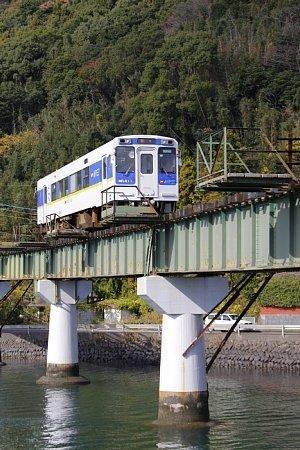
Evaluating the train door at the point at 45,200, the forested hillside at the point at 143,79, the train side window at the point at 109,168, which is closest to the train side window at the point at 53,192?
the train door at the point at 45,200

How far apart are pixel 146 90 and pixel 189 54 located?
689cm

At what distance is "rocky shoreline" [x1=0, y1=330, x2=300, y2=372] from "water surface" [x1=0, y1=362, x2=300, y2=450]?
138 inches

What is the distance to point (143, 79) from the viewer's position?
123500 millimetres

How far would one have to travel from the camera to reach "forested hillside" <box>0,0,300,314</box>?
375ft

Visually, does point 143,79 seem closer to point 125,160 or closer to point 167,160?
point 167,160

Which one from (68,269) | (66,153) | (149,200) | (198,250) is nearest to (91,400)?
(68,269)

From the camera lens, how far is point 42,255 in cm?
5394

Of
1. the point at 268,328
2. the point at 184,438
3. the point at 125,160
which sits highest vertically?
the point at 125,160

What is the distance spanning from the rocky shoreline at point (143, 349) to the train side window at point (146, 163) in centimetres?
2094

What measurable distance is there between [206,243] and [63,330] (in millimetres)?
21942

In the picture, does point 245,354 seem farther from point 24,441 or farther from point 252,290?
point 24,441

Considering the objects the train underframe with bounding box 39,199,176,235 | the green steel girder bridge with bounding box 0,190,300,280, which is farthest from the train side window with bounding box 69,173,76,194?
the green steel girder bridge with bounding box 0,190,300,280

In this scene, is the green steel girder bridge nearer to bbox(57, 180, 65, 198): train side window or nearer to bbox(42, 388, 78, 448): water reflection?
bbox(57, 180, 65, 198): train side window

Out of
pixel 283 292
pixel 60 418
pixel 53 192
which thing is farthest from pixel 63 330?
pixel 283 292
